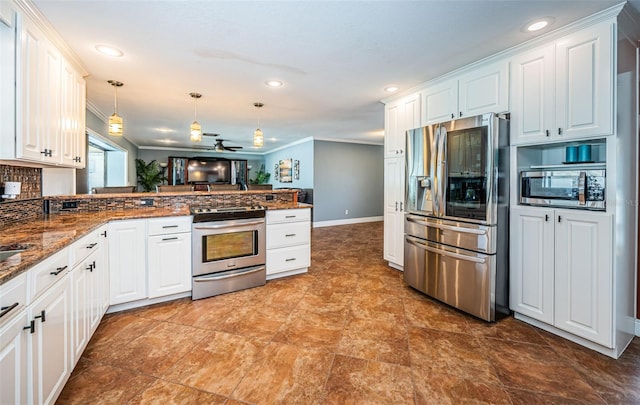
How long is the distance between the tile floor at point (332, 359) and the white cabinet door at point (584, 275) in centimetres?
20

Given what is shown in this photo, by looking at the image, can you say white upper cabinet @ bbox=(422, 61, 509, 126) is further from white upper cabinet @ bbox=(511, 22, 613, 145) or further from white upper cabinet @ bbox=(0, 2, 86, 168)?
white upper cabinet @ bbox=(0, 2, 86, 168)

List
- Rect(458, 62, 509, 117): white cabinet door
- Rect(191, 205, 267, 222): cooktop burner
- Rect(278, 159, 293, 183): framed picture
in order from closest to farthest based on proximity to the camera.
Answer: Rect(458, 62, 509, 117): white cabinet door, Rect(191, 205, 267, 222): cooktop burner, Rect(278, 159, 293, 183): framed picture

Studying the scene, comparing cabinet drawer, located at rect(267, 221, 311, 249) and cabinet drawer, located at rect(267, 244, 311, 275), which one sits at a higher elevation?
cabinet drawer, located at rect(267, 221, 311, 249)

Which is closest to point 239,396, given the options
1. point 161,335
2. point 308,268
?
point 161,335

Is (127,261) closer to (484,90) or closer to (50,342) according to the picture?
(50,342)

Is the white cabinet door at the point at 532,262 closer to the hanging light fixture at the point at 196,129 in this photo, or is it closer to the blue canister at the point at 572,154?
the blue canister at the point at 572,154

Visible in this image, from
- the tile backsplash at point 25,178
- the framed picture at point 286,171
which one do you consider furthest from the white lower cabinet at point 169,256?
the framed picture at point 286,171

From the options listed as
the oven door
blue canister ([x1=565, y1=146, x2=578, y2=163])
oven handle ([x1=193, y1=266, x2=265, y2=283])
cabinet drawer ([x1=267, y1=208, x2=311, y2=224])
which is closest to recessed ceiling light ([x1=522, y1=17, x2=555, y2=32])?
blue canister ([x1=565, y1=146, x2=578, y2=163])

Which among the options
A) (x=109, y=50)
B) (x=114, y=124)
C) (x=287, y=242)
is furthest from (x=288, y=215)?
(x=109, y=50)

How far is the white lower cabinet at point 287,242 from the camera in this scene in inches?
136

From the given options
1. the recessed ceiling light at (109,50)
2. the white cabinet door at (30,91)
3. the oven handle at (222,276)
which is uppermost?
the recessed ceiling light at (109,50)

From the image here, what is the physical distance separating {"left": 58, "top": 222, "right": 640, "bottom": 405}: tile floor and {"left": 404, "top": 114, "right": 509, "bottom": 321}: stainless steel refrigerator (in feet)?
0.80

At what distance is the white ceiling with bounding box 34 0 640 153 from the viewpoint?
1.92m

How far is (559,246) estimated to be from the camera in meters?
2.20
